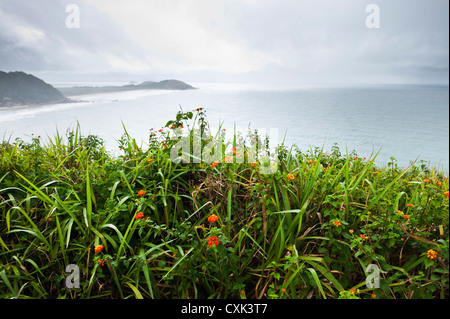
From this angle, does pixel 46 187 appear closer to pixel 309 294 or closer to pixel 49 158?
pixel 49 158

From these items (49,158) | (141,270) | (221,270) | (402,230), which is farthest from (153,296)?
(49,158)

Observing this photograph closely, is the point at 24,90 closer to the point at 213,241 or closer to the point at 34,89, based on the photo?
the point at 34,89

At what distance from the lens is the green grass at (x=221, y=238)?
1.39m

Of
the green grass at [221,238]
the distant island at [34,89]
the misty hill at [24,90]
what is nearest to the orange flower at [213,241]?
the green grass at [221,238]

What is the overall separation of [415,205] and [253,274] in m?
1.11

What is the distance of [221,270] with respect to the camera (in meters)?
1.40

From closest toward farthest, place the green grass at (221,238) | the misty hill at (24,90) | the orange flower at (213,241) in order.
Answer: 1. the orange flower at (213,241)
2. the green grass at (221,238)
3. the misty hill at (24,90)

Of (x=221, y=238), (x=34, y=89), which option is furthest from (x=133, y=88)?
(x=221, y=238)

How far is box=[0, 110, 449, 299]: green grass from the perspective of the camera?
139 centimetres

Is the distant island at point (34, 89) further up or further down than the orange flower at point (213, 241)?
further up

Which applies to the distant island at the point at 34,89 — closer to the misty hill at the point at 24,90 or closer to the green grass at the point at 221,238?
the misty hill at the point at 24,90

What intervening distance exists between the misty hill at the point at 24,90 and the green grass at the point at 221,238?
2438 mm

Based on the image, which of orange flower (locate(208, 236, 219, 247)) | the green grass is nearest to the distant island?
the green grass

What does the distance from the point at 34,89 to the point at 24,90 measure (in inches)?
4.9
